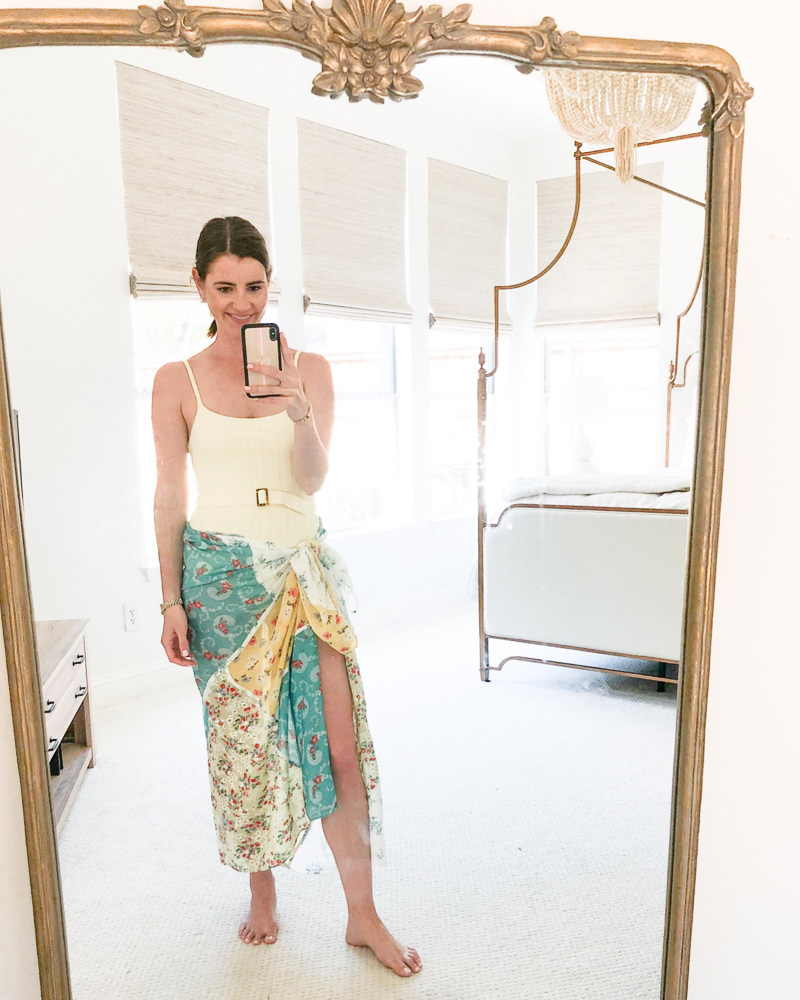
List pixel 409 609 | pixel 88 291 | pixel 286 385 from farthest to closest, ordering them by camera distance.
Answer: pixel 409 609 < pixel 286 385 < pixel 88 291

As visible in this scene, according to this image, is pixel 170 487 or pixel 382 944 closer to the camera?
pixel 170 487

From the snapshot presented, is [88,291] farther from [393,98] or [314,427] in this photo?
[393,98]

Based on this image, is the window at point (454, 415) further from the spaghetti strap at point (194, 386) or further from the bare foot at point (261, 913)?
the bare foot at point (261, 913)

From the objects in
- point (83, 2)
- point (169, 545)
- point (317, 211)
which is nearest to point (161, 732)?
point (169, 545)

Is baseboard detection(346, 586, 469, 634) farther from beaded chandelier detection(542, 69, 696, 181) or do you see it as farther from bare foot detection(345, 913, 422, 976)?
beaded chandelier detection(542, 69, 696, 181)

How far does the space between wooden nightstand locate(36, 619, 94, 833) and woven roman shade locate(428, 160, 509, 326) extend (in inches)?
24.7

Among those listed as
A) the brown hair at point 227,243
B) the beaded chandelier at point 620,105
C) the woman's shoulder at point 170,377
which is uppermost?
the beaded chandelier at point 620,105

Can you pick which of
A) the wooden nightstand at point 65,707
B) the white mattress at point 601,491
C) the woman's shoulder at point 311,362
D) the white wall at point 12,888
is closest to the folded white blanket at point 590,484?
the white mattress at point 601,491

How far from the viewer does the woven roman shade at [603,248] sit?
3.29 ft

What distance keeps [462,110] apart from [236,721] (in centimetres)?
84

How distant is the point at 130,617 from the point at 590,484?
64 centimetres

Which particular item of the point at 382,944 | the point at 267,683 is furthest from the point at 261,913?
the point at 267,683

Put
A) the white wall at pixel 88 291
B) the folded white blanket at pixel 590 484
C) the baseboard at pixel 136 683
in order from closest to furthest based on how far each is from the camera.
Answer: the white wall at pixel 88 291
the baseboard at pixel 136 683
the folded white blanket at pixel 590 484

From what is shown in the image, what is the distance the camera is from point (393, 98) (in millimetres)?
908
